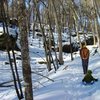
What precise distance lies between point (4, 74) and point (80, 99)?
15.1 m

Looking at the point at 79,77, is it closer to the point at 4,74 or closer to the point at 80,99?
the point at 80,99

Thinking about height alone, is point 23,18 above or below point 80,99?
above

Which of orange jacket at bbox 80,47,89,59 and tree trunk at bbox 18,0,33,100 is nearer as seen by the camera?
tree trunk at bbox 18,0,33,100

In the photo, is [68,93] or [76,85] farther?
[76,85]

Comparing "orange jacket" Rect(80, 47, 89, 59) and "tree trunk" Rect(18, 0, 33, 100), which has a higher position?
"tree trunk" Rect(18, 0, 33, 100)

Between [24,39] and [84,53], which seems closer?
[24,39]

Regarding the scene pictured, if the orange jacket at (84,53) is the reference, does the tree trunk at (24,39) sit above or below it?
above

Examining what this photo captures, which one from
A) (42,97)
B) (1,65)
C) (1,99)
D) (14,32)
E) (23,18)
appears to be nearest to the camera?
(23,18)

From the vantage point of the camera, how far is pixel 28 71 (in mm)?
11875

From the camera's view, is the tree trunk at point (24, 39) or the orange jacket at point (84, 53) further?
the orange jacket at point (84, 53)

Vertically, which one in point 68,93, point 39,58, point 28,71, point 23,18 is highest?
point 23,18

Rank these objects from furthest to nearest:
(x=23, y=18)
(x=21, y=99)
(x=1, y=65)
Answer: (x=1, y=65)
(x=21, y=99)
(x=23, y=18)

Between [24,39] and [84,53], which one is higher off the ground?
[24,39]

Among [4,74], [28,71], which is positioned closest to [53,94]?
[28,71]
